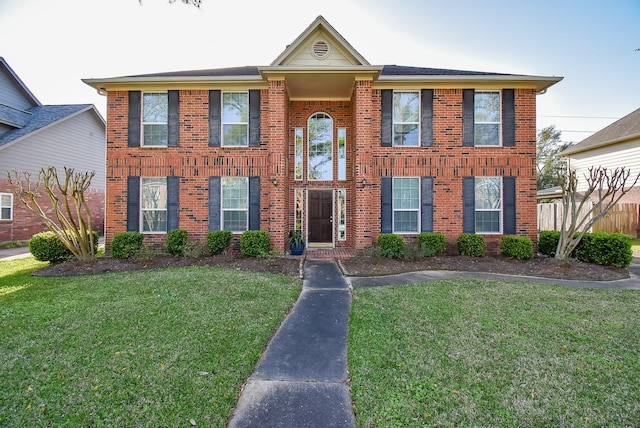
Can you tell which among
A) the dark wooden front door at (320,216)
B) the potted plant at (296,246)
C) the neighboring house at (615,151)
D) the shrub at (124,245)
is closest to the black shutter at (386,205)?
the dark wooden front door at (320,216)

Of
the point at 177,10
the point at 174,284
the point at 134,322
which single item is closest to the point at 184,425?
the point at 134,322

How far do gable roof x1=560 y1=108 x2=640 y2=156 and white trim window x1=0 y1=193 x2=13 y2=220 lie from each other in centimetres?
2819

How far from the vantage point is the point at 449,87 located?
873 cm

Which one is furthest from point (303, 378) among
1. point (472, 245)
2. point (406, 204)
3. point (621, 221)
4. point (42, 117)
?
point (42, 117)

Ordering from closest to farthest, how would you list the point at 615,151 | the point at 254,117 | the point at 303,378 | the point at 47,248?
the point at 303,378, the point at 47,248, the point at 254,117, the point at 615,151

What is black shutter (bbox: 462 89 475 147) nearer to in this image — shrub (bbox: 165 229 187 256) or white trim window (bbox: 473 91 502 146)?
white trim window (bbox: 473 91 502 146)

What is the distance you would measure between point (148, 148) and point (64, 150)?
8980 millimetres

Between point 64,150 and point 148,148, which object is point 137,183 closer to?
point 148,148

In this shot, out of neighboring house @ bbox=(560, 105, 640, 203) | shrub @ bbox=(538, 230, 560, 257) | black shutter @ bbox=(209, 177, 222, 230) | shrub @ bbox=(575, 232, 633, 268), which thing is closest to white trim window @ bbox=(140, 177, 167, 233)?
black shutter @ bbox=(209, 177, 222, 230)

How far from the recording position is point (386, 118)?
879 cm

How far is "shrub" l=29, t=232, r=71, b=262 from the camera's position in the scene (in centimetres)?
764

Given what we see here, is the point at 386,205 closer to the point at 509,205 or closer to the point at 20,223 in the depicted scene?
the point at 509,205

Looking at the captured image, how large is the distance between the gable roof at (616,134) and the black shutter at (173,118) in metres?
20.1

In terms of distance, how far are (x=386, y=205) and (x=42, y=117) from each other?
17157mm
